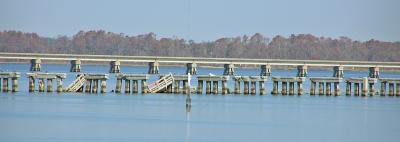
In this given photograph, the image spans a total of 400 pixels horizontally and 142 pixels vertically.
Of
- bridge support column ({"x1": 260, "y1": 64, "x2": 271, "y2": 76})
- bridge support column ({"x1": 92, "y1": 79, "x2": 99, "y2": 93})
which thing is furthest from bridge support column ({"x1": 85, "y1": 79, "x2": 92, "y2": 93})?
bridge support column ({"x1": 260, "y1": 64, "x2": 271, "y2": 76})

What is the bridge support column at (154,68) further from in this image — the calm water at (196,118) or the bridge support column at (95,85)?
the bridge support column at (95,85)

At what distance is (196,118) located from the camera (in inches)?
2420

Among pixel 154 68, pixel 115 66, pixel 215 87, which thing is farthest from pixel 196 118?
pixel 154 68

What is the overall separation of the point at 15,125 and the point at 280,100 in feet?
84.1

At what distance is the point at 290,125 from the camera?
59344 millimetres

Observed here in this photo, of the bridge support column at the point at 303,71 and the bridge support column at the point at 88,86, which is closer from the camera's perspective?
the bridge support column at the point at 88,86

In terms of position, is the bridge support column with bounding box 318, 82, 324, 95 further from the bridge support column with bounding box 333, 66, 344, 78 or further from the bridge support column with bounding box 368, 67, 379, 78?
the bridge support column with bounding box 368, 67, 379, 78

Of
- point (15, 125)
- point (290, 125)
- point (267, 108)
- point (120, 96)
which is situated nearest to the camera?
point (15, 125)

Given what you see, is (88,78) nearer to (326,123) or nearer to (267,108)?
(267,108)

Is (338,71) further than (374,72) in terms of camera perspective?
No

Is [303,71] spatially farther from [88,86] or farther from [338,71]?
[88,86]

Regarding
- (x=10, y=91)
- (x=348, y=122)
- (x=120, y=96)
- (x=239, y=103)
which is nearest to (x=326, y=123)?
(x=348, y=122)

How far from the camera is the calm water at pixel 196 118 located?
5234cm

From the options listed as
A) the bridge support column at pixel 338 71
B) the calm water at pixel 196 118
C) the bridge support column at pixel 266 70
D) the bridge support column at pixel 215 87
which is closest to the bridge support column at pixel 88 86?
the calm water at pixel 196 118
